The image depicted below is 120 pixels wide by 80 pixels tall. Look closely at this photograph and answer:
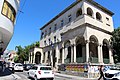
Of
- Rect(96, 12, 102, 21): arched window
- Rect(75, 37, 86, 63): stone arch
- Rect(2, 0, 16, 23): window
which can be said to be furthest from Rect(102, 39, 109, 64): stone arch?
Rect(2, 0, 16, 23): window

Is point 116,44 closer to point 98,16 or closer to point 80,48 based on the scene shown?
point 80,48

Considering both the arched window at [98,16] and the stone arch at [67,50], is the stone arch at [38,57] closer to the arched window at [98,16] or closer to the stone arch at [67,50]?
the stone arch at [67,50]

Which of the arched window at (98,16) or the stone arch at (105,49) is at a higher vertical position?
the arched window at (98,16)

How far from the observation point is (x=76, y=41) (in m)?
23.8

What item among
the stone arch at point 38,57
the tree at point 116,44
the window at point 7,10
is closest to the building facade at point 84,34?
the tree at point 116,44

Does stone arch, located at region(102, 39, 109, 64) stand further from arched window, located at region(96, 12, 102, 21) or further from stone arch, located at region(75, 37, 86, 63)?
arched window, located at region(96, 12, 102, 21)

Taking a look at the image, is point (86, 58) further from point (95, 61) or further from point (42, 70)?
point (42, 70)

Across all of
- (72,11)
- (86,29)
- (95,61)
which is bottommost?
(95,61)

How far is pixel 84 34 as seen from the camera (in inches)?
863

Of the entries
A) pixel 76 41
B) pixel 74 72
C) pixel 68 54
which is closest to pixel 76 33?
pixel 76 41

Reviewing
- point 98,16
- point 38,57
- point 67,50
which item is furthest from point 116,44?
point 38,57

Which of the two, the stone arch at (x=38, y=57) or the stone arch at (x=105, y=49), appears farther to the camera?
the stone arch at (x=38, y=57)

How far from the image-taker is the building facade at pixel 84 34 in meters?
22.2

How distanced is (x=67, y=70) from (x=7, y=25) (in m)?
12.8
